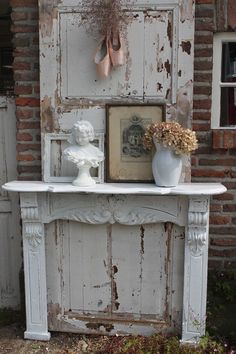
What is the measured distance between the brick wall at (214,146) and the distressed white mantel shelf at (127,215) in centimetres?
28

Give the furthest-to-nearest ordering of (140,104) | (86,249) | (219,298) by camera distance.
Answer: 1. (219,298)
2. (86,249)
3. (140,104)

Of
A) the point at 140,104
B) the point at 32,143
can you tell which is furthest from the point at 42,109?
the point at 140,104

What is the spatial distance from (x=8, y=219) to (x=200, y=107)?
1756 millimetres

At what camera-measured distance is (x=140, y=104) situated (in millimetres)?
2801

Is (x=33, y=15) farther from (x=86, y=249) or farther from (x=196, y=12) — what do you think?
(x=86, y=249)

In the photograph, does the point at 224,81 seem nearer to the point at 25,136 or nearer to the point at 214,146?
the point at 214,146

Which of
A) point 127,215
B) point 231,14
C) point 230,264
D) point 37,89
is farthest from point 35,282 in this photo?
point 231,14

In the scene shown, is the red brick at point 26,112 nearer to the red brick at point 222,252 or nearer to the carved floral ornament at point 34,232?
the carved floral ornament at point 34,232

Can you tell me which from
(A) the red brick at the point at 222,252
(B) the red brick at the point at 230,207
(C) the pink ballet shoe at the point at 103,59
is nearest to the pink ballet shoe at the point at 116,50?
(C) the pink ballet shoe at the point at 103,59

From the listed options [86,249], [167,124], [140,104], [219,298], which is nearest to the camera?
[167,124]

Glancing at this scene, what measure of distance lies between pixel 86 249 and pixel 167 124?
107 cm

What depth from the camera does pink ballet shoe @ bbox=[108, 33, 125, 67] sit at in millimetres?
2682

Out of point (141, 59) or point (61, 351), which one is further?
point (61, 351)

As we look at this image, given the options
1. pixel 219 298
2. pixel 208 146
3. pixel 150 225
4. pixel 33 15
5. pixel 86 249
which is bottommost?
pixel 219 298
